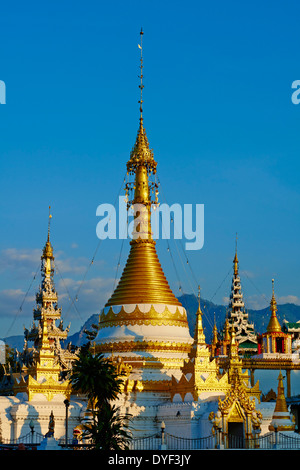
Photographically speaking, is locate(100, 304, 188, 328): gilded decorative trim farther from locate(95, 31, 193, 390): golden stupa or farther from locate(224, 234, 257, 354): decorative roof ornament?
locate(224, 234, 257, 354): decorative roof ornament

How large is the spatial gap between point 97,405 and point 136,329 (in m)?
10.2

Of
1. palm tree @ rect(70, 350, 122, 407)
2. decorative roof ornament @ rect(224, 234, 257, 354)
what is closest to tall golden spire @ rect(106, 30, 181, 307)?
palm tree @ rect(70, 350, 122, 407)

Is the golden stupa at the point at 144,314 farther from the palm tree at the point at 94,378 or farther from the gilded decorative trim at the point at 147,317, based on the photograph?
the palm tree at the point at 94,378

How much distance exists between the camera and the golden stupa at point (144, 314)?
173 ft

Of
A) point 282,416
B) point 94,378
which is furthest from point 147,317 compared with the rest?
point 282,416

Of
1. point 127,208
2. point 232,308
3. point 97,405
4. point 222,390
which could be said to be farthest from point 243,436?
point 232,308

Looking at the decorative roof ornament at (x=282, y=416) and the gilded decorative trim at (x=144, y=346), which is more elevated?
the gilded decorative trim at (x=144, y=346)

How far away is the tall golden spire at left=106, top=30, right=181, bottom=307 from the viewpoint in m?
55.5

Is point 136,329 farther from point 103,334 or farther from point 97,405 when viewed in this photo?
point 97,405

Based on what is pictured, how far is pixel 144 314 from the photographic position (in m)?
54.2

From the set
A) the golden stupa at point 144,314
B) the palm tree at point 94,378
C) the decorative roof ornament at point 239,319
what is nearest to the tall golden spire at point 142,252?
the golden stupa at point 144,314

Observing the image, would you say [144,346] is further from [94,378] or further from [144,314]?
[94,378]

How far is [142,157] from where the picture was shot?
2347 inches

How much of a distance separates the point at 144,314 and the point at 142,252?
5.06 metres
